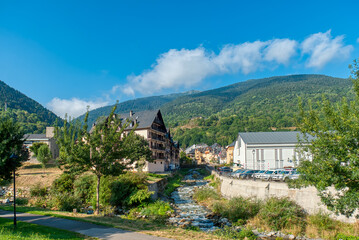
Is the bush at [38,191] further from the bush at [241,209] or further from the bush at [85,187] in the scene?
the bush at [241,209]

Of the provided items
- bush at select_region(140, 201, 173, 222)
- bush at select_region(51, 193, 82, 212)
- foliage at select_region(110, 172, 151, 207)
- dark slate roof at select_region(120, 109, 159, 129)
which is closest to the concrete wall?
bush at select_region(140, 201, 173, 222)

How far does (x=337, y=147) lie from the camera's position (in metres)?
14.3

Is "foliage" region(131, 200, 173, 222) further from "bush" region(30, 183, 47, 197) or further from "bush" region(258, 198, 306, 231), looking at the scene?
"bush" region(30, 183, 47, 197)

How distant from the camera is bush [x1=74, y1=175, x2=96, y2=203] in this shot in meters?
32.0

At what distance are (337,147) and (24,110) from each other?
636 ft

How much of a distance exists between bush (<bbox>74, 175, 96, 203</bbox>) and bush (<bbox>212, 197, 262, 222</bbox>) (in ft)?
54.6

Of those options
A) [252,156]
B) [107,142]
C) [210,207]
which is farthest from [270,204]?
[252,156]

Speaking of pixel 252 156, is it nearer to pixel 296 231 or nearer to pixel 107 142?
pixel 296 231

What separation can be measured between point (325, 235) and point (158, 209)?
647 inches

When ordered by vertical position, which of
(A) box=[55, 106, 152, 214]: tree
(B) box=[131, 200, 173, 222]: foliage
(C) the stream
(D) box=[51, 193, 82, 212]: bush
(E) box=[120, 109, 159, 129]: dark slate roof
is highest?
(E) box=[120, 109, 159, 129]: dark slate roof

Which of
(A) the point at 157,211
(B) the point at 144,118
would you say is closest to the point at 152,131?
(B) the point at 144,118

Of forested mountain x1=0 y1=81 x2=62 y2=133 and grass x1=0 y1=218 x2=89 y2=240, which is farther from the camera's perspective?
forested mountain x1=0 y1=81 x2=62 y2=133

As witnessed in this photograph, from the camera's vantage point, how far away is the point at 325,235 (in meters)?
21.6

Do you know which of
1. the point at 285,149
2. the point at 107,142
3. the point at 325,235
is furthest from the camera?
the point at 285,149
